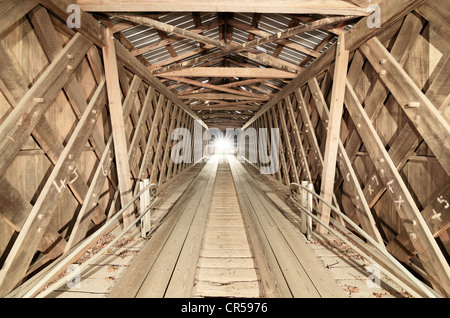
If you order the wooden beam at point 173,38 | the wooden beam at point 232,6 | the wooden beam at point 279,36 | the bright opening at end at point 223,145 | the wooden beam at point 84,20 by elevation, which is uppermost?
the bright opening at end at point 223,145

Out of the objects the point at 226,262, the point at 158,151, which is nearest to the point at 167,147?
the point at 158,151

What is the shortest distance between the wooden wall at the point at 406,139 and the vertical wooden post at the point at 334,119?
0.17 metres

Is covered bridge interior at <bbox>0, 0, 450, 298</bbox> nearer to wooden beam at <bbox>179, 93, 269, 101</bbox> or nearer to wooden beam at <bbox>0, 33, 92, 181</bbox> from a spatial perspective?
wooden beam at <bbox>0, 33, 92, 181</bbox>

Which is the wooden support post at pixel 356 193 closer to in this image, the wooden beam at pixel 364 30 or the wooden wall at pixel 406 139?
the wooden wall at pixel 406 139

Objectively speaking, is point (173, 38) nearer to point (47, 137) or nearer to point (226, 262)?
point (47, 137)

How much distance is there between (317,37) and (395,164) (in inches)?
126

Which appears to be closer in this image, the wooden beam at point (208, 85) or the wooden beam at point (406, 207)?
the wooden beam at point (406, 207)

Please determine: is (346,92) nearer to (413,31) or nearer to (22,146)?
(413,31)

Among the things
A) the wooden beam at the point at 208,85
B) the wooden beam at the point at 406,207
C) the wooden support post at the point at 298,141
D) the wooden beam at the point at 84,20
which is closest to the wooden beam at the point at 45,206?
the wooden beam at the point at 84,20

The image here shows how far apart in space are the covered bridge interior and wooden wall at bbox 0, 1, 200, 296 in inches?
0.7

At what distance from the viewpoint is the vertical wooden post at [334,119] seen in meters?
3.77

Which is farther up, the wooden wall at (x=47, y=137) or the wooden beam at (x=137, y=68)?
the wooden beam at (x=137, y=68)
